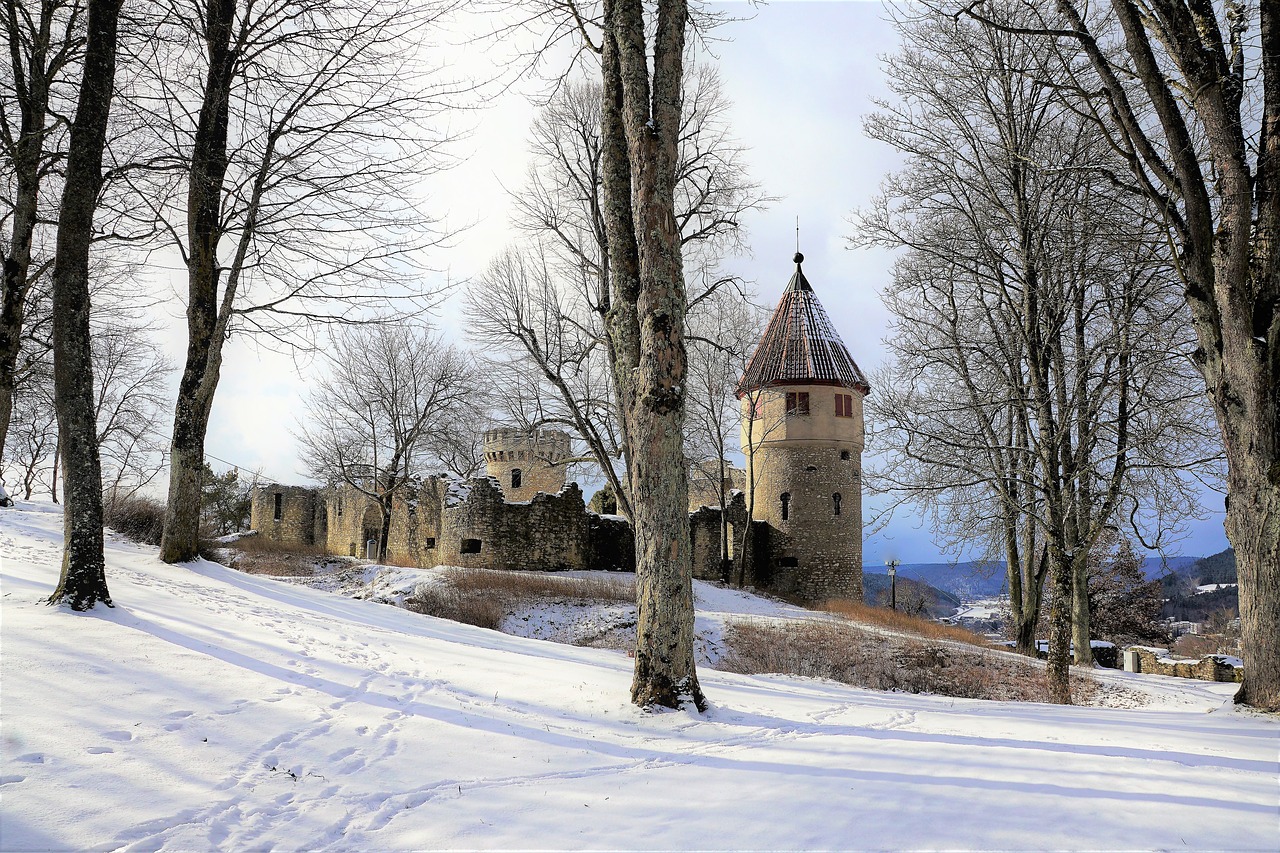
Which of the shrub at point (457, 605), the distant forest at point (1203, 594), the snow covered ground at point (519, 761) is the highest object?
the snow covered ground at point (519, 761)

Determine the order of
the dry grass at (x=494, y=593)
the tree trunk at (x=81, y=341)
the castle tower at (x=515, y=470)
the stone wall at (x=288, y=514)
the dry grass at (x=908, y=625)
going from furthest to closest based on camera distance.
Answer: the castle tower at (x=515, y=470) < the stone wall at (x=288, y=514) < the dry grass at (x=908, y=625) < the dry grass at (x=494, y=593) < the tree trunk at (x=81, y=341)

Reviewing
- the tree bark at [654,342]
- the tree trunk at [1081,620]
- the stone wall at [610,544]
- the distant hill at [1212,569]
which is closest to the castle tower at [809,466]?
the stone wall at [610,544]

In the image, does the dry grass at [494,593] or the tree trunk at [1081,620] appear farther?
the tree trunk at [1081,620]

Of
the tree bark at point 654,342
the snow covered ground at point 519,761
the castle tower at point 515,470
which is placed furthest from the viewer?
the castle tower at point 515,470

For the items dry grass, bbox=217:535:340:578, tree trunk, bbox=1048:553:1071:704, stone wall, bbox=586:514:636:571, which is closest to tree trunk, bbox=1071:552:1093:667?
tree trunk, bbox=1048:553:1071:704

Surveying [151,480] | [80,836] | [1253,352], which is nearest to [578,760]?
[80,836]

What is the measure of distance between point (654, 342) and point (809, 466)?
2283cm

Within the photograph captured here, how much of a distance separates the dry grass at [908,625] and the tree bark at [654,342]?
485 inches

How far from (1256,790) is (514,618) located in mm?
13568

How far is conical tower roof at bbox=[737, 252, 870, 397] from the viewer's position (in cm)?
2761

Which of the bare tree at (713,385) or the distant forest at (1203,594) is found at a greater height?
the bare tree at (713,385)

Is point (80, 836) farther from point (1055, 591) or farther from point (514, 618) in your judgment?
point (514, 618)

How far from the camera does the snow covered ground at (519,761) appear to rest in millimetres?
3207

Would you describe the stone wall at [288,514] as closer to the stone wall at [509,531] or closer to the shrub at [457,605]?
the stone wall at [509,531]
